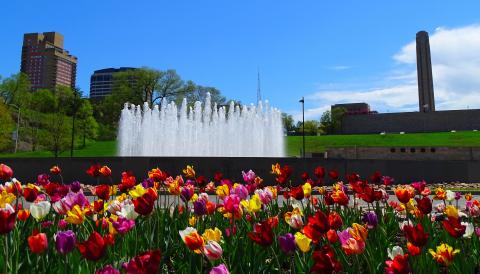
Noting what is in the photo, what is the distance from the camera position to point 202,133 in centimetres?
2995

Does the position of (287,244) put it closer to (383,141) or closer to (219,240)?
(219,240)

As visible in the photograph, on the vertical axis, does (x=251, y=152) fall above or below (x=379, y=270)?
above

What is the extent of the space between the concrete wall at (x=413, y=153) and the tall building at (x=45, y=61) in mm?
147453

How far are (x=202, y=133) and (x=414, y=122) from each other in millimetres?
70277

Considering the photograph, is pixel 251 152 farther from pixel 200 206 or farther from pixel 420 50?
pixel 420 50

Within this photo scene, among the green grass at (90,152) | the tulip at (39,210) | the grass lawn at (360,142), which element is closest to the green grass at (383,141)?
the grass lawn at (360,142)

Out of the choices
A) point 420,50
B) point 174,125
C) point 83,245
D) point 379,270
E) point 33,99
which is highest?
point 420,50

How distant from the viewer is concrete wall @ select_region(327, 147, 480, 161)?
3844cm

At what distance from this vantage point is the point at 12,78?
209ft

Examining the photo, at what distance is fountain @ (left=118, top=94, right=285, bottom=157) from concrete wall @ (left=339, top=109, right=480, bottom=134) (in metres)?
65.5

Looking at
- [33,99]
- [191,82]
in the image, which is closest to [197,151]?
[191,82]

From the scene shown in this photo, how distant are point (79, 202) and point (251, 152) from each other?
83.4ft

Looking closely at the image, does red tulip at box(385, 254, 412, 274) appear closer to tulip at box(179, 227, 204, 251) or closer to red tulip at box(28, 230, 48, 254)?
tulip at box(179, 227, 204, 251)

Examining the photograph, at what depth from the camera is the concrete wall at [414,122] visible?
85.2 m
